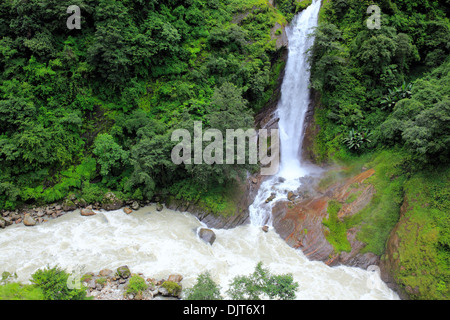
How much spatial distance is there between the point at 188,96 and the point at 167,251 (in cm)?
1121

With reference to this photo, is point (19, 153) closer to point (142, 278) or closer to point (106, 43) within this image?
point (106, 43)

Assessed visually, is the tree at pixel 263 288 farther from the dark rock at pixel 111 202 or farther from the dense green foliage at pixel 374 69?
the dense green foliage at pixel 374 69

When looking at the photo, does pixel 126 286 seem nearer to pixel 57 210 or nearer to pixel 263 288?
pixel 263 288

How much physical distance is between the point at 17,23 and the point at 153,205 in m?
14.8

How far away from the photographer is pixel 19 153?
17.0 meters

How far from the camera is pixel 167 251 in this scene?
1577 cm

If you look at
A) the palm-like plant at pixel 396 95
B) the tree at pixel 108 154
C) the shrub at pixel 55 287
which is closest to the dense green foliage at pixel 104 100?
the tree at pixel 108 154

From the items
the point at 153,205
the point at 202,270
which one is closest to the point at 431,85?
the point at 202,270

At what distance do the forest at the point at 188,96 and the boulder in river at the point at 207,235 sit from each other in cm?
180

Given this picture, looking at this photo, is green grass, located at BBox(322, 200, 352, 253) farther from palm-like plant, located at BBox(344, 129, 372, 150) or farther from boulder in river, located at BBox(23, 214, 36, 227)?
boulder in river, located at BBox(23, 214, 36, 227)

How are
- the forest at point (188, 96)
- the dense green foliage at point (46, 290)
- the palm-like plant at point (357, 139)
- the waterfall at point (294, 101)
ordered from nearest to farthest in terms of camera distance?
the dense green foliage at point (46, 290) → the forest at point (188, 96) → the palm-like plant at point (357, 139) → the waterfall at point (294, 101)

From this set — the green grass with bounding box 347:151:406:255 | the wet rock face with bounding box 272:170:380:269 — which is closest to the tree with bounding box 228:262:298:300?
the wet rock face with bounding box 272:170:380:269

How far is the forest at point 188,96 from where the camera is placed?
17.0m

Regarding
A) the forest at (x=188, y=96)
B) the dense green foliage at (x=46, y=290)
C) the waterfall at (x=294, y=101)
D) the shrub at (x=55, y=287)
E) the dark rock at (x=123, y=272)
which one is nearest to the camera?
the dense green foliage at (x=46, y=290)
